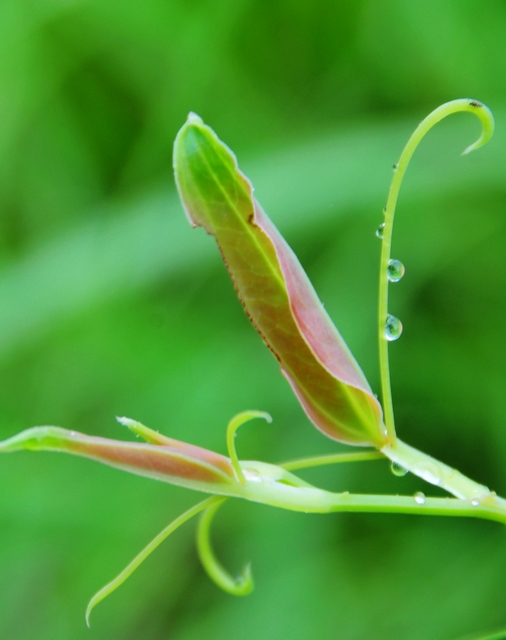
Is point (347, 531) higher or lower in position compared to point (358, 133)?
lower

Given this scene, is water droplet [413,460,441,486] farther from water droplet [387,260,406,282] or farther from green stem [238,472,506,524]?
water droplet [387,260,406,282]

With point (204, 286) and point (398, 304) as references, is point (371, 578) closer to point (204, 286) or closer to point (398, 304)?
point (398, 304)

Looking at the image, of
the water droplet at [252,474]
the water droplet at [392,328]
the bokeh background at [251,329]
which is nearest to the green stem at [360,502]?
the water droplet at [252,474]

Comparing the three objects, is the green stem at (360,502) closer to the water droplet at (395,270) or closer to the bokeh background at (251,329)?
the water droplet at (395,270)

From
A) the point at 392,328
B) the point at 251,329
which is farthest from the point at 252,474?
the point at 251,329

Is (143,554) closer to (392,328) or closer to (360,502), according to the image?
(360,502)

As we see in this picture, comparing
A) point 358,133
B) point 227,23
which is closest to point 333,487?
point 358,133
